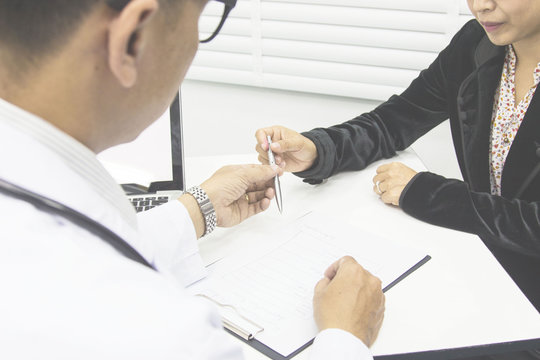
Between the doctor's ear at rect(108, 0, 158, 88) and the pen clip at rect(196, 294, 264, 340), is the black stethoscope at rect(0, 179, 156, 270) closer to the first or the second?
the doctor's ear at rect(108, 0, 158, 88)

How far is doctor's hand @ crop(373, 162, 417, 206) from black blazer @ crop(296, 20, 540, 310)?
0.02 metres

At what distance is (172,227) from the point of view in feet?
3.07

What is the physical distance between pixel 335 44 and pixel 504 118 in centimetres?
76

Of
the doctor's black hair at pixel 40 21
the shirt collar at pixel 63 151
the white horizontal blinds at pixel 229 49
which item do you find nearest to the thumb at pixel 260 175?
the shirt collar at pixel 63 151

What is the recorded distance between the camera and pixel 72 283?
0.42 meters

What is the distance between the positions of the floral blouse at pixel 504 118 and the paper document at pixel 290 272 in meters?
0.39

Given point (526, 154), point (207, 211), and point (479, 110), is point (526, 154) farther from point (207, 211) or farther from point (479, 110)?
point (207, 211)

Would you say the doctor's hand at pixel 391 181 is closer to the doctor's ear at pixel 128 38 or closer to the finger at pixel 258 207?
the finger at pixel 258 207

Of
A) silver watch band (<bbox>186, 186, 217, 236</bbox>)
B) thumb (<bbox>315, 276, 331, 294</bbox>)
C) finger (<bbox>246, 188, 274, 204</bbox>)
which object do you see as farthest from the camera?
finger (<bbox>246, 188, 274, 204</bbox>)

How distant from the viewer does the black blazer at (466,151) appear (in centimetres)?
106

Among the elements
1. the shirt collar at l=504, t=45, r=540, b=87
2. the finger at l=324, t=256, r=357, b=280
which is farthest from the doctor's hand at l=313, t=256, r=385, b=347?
the shirt collar at l=504, t=45, r=540, b=87

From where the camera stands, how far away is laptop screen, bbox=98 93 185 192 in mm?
1192

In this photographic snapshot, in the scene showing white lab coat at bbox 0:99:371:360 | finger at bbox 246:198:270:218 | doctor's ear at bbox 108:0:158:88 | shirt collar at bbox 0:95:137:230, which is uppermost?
doctor's ear at bbox 108:0:158:88

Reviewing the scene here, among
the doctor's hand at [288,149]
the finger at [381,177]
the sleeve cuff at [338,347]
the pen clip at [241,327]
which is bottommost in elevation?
the pen clip at [241,327]
